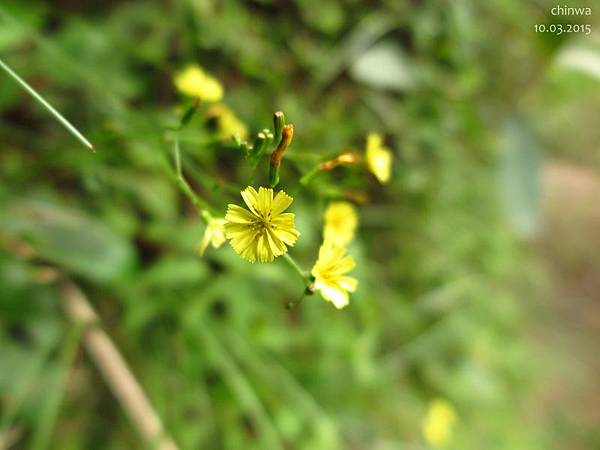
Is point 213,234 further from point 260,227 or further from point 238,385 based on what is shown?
point 238,385

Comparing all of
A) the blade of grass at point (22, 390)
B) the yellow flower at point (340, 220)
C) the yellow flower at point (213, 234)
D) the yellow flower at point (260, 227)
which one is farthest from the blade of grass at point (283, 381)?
the yellow flower at point (260, 227)

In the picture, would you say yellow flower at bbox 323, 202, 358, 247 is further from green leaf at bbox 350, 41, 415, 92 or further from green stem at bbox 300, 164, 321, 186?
green leaf at bbox 350, 41, 415, 92

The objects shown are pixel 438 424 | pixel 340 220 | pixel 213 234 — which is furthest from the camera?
pixel 438 424

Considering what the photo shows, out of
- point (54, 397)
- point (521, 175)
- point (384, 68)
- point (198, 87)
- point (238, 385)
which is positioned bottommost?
point (54, 397)

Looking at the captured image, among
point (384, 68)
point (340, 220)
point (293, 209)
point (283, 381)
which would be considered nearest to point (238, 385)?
point (283, 381)

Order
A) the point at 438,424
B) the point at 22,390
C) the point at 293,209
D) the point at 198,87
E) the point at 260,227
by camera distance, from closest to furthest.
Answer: the point at 260,227 → the point at 198,87 → the point at 22,390 → the point at 293,209 → the point at 438,424

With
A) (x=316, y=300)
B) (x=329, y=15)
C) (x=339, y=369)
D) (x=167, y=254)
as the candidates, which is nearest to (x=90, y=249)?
(x=167, y=254)

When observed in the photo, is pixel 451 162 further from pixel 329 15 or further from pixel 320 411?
pixel 320 411
